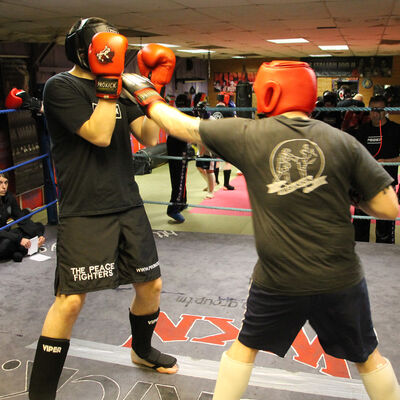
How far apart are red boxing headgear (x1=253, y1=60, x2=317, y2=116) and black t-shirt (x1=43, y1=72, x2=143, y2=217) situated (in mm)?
622

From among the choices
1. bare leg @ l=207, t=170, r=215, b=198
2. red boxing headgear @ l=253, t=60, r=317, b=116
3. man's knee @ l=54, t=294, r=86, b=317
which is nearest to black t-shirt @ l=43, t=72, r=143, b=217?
man's knee @ l=54, t=294, r=86, b=317

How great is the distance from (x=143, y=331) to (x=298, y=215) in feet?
3.13

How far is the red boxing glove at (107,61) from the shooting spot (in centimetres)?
140

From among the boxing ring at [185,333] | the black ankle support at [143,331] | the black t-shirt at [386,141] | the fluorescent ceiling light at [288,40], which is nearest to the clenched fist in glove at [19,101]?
the boxing ring at [185,333]

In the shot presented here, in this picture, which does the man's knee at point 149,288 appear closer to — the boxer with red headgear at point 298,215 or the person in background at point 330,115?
the boxer with red headgear at point 298,215

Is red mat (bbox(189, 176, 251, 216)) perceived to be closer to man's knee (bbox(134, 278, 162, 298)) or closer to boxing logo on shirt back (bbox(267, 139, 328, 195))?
man's knee (bbox(134, 278, 162, 298))

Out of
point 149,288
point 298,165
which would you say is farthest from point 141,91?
point 149,288

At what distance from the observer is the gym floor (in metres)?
1.77

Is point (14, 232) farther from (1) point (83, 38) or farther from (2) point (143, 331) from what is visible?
(1) point (83, 38)

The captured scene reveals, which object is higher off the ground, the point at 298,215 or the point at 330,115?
the point at 330,115

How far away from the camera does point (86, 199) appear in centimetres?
161

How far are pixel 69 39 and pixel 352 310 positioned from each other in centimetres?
127

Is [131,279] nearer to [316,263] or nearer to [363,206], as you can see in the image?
[316,263]

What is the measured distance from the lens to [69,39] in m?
1.56
